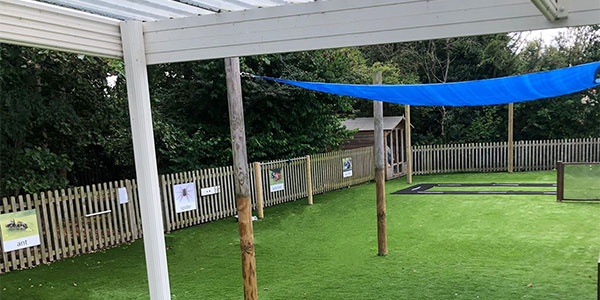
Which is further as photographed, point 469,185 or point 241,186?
point 469,185

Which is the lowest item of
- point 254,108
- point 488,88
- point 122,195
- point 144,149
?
point 122,195

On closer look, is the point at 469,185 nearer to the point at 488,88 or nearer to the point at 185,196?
the point at 488,88

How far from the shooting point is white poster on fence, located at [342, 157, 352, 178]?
12969mm

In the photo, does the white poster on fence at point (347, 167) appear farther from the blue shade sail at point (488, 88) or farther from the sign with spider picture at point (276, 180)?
the blue shade sail at point (488, 88)

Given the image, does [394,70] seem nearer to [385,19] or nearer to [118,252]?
[118,252]

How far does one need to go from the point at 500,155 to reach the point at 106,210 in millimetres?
13962

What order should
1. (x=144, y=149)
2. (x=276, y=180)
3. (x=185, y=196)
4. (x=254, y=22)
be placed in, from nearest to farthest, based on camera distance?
1. (x=254, y=22)
2. (x=144, y=149)
3. (x=185, y=196)
4. (x=276, y=180)

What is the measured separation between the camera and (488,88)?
16.7ft

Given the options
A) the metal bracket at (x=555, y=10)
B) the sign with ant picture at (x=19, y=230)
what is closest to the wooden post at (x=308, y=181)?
the sign with ant picture at (x=19, y=230)

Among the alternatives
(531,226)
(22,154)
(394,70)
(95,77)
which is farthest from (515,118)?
(22,154)

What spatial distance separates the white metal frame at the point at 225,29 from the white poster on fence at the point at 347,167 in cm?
1052

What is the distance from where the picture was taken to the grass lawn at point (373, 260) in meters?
4.92

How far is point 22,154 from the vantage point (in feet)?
23.3

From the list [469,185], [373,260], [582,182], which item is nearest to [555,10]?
[373,260]
